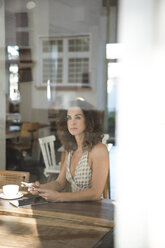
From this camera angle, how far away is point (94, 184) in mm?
1627

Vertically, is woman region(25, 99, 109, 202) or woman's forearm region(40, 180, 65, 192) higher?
woman region(25, 99, 109, 202)

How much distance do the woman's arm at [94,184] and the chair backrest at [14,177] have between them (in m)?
0.38

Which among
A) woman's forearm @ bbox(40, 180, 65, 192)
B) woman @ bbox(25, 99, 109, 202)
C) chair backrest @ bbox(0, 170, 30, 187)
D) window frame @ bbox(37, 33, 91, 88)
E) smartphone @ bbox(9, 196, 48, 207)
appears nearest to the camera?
smartphone @ bbox(9, 196, 48, 207)

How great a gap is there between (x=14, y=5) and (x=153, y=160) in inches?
206

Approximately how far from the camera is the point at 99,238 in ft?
3.55

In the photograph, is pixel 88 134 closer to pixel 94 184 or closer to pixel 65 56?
pixel 94 184

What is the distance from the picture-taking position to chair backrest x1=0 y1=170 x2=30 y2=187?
1881mm

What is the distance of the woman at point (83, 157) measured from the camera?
5.41ft

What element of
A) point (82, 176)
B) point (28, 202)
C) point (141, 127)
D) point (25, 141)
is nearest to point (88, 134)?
point (82, 176)

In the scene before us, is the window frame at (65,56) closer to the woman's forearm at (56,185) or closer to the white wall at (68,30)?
the white wall at (68,30)

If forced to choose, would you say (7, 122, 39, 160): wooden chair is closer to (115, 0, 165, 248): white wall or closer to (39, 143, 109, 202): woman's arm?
(39, 143, 109, 202): woman's arm

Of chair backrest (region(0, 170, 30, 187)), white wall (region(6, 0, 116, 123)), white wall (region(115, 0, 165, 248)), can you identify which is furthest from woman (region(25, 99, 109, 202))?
white wall (region(6, 0, 116, 123))

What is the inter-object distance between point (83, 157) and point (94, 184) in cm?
18

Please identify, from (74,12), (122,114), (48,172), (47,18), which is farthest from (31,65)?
(122,114)
